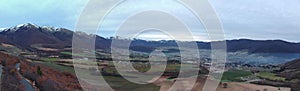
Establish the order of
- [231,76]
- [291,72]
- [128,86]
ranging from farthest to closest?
[291,72] → [231,76] → [128,86]

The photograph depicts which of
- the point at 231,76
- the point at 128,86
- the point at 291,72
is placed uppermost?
the point at 128,86

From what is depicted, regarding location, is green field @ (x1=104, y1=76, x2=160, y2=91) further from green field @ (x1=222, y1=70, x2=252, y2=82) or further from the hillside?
the hillside

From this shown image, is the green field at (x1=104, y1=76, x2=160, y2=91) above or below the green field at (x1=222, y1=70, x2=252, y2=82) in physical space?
above

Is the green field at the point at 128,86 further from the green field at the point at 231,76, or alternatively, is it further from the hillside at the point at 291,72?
the hillside at the point at 291,72

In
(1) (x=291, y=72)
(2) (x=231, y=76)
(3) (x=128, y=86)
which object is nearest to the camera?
(3) (x=128, y=86)

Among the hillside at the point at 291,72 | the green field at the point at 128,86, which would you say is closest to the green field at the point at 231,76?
the hillside at the point at 291,72

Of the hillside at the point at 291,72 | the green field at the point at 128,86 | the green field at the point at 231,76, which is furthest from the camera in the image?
the hillside at the point at 291,72

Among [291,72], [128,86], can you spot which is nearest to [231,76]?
[291,72]

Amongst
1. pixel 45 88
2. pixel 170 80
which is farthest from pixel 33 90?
pixel 170 80

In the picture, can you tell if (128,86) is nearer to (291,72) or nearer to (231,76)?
(231,76)

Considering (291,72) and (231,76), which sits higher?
(291,72)

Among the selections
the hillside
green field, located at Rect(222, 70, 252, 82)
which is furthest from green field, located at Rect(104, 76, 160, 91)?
the hillside

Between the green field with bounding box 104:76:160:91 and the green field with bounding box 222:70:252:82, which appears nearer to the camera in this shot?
the green field with bounding box 104:76:160:91
